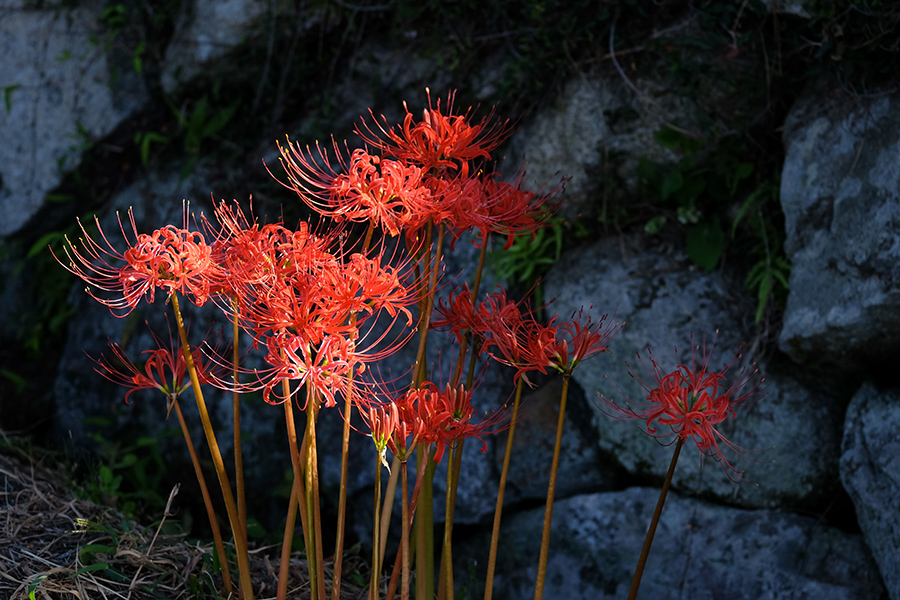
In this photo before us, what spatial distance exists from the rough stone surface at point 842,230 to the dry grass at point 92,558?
1.82m

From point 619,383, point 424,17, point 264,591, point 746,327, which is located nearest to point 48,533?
point 264,591

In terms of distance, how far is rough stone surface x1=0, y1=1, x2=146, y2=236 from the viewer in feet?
15.0

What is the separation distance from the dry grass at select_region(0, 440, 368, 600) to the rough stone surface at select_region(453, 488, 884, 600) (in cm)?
83

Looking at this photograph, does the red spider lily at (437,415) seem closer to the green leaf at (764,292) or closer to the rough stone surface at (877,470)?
the rough stone surface at (877,470)

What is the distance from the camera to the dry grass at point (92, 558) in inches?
75.6

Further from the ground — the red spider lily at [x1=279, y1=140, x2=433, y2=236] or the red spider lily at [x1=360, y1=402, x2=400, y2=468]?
the red spider lily at [x1=279, y1=140, x2=433, y2=236]

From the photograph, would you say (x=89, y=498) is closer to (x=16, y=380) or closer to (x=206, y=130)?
(x=16, y=380)

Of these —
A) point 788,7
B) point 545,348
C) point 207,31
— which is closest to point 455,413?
point 545,348

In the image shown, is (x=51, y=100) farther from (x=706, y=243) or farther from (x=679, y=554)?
(x=679, y=554)

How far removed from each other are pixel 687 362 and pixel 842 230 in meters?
0.73

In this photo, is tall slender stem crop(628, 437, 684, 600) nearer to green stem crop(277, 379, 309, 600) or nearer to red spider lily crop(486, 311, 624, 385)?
red spider lily crop(486, 311, 624, 385)

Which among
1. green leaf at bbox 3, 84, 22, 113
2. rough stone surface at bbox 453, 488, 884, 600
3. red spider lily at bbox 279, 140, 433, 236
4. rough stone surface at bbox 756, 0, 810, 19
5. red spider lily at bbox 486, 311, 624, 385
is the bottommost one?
rough stone surface at bbox 453, 488, 884, 600

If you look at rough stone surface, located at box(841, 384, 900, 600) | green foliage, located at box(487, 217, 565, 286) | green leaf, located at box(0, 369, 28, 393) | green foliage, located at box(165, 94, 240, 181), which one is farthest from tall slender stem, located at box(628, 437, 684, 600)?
green leaf, located at box(0, 369, 28, 393)

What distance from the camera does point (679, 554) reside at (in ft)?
9.06
